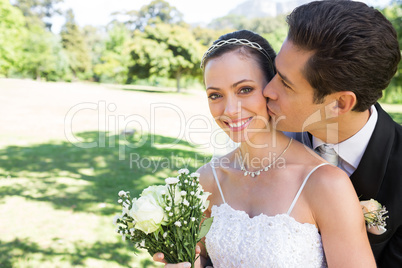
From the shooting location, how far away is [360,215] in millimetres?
2154

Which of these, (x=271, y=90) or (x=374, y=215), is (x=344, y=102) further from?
(x=374, y=215)

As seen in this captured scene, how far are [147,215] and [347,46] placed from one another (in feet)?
4.99

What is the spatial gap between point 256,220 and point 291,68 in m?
1.09

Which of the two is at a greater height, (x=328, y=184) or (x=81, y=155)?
(x=328, y=184)

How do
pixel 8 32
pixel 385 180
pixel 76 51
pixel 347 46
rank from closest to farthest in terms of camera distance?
pixel 347 46, pixel 385 180, pixel 8 32, pixel 76 51

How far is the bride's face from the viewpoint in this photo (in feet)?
7.97

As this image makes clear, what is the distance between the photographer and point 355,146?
2395 millimetres

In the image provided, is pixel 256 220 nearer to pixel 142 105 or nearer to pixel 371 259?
pixel 371 259

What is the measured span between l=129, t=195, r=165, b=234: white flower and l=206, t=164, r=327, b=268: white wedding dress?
2.42 feet

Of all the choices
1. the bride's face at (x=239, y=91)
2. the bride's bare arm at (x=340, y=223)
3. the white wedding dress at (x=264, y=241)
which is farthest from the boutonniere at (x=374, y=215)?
the bride's face at (x=239, y=91)

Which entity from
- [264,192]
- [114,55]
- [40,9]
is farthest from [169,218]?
[40,9]

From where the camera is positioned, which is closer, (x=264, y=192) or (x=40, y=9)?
(x=264, y=192)

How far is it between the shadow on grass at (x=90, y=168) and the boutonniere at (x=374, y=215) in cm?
556

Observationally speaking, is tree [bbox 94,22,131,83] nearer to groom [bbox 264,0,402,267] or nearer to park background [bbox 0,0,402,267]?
park background [bbox 0,0,402,267]
